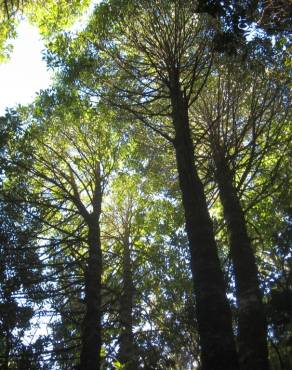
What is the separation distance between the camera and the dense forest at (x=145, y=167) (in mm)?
8055

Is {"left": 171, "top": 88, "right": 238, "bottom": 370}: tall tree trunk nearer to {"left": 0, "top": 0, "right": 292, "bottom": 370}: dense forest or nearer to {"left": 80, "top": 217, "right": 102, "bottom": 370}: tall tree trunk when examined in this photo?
{"left": 0, "top": 0, "right": 292, "bottom": 370}: dense forest

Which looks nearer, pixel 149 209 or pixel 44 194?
pixel 44 194

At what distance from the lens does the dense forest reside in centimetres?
805

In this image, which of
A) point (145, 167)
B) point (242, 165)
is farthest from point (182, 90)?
point (145, 167)

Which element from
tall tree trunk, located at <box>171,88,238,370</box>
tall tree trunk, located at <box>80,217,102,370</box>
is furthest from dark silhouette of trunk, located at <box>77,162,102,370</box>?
tall tree trunk, located at <box>171,88,238,370</box>

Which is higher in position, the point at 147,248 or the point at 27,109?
the point at 27,109

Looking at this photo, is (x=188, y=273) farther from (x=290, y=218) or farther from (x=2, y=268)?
(x=2, y=268)

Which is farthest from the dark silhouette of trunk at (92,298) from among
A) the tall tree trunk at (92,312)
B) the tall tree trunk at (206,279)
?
the tall tree trunk at (206,279)

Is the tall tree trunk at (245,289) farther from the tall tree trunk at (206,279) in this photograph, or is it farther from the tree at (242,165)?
the tall tree trunk at (206,279)

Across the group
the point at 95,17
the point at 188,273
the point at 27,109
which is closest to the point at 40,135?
the point at 27,109

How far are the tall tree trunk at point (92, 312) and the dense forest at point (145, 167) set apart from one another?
0.03 meters

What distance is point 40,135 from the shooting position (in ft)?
39.3

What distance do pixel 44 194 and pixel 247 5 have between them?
7.03m

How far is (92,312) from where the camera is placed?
29.5 feet
